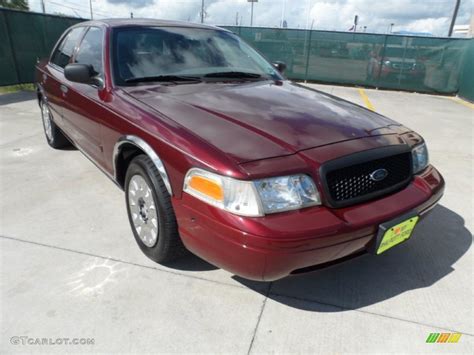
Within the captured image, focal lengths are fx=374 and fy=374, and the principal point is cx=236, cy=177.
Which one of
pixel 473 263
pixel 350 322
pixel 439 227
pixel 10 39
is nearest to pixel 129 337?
pixel 350 322

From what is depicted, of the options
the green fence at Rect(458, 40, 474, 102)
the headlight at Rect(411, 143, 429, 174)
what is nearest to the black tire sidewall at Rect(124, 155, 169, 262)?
the headlight at Rect(411, 143, 429, 174)

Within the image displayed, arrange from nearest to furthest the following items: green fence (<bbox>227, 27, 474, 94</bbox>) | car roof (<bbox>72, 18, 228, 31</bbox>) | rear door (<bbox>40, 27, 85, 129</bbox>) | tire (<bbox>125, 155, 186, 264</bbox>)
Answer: tire (<bbox>125, 155, 186, 264</bbox>) → car roof (<bbox>72, 18, 228, 31</bbox>) → rear door (<bbox>40, 27, 85, 129</bbox>) → green fence (<bbox>227, 27, 474, 94</bbox>)

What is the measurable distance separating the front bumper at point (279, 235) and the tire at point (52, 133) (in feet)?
11.0

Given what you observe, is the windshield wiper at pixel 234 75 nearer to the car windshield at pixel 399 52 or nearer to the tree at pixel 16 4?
the car windshield at pixel 399 52

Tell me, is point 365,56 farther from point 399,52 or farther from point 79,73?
point 79,73

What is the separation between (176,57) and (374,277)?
233cm

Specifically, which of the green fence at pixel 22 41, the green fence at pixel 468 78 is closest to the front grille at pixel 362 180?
the green fence at pixel 22 41

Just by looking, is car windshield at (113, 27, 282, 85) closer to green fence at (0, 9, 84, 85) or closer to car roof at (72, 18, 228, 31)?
car roof at (72, 18, 228, 31)

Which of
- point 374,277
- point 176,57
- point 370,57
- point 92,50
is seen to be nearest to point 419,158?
point 374,277

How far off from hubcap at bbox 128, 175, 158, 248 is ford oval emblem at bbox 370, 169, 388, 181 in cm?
135

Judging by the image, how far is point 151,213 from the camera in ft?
8.19

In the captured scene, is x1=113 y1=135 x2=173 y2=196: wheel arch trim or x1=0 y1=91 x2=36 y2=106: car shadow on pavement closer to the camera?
x1=113 y1=135 x2=173 y2=196: wheel arch trim

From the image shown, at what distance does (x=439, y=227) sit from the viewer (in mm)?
3277

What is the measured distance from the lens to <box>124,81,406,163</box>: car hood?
6.86 ft
